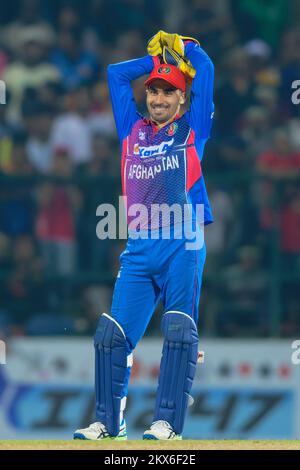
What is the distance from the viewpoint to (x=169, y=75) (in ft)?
28.9

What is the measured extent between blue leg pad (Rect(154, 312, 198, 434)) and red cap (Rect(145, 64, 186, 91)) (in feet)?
4.64

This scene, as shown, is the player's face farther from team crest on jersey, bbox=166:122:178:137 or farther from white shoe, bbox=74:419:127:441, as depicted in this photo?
white shoe, bbox=74:419:127:441

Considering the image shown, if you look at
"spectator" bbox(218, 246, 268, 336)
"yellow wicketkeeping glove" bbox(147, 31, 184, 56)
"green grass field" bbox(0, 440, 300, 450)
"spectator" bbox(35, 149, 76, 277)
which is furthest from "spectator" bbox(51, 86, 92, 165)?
"green grass field" bbox(0, 440, 300, 450)

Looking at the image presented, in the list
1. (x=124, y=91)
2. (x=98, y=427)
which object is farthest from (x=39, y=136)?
(x=98, y=427)

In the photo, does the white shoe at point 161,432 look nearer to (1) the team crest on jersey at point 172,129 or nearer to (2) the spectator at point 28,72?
(1) the team crest on jersey at point 172,129

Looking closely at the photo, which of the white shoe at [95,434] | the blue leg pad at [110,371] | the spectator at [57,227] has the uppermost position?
the spectator at [57,227]

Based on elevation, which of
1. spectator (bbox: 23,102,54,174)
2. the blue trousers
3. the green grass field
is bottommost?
the green grass field

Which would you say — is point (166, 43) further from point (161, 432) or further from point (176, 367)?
point (161, 432)

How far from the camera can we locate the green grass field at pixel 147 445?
26.7 feet

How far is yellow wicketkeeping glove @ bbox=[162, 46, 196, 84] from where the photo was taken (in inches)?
349

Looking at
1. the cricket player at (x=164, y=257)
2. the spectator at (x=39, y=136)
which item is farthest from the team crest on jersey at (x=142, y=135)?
the spectator at (x=39, y=136)

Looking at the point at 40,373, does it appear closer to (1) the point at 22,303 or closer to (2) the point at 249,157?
(1) the point at 22,303
